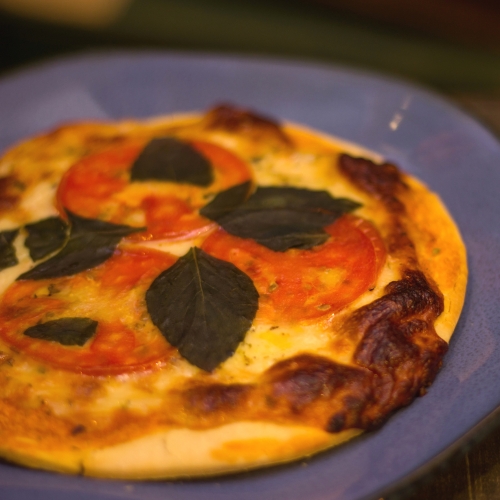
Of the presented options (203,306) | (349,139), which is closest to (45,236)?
(203,306)

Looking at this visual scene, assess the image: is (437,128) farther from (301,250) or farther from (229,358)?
(229,358)

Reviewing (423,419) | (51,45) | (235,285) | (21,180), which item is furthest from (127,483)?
(51,45)

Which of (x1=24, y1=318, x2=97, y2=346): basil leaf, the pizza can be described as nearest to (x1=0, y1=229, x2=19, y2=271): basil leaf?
the pizza

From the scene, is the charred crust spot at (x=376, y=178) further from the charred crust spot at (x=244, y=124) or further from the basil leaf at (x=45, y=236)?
the basil leaf at (x=45, y=236)

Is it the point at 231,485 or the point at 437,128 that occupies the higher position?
the point at 437,128

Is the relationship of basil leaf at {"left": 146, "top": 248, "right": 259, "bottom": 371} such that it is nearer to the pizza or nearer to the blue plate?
the pizza

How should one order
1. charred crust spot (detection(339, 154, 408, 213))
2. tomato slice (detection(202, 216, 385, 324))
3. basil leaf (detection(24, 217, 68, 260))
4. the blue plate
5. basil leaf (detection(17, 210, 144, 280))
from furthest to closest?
charred crust spot (detection(339, 154, 408, 213)) < basil leaf (detection(24, 217, 68, 260)) < basil leaf (detection(17, 210, 144, 280)) < tomato slice (detection(202, 216, 385, 324)) < the blue plate
